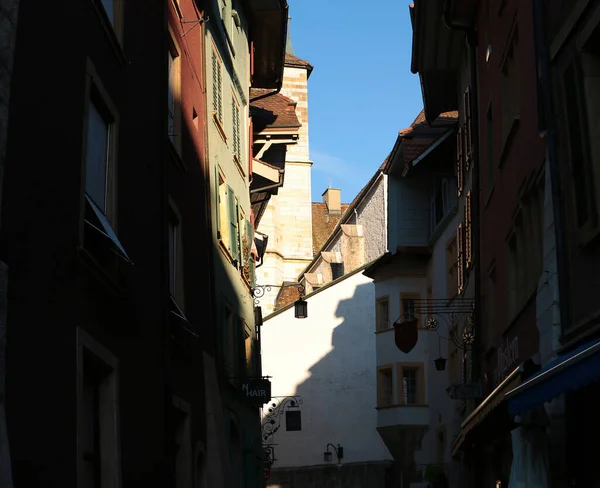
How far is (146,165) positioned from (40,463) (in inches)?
238

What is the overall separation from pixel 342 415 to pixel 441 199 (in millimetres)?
17488

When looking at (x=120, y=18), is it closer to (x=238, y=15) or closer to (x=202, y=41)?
(x=202, y=41)

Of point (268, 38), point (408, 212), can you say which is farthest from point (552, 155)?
point (408, 212)

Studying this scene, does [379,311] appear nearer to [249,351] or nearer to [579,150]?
[249,351]

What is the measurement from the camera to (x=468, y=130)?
21203mm

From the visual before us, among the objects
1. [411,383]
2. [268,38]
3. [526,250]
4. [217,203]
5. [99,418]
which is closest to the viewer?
[99,418]

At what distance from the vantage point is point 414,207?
29094 millimetres

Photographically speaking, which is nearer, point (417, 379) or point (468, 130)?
point (468, 130)

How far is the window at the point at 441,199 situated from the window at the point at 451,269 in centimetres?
86

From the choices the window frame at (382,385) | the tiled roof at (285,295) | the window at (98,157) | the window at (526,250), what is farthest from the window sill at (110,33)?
the tiled roof at (285,295)

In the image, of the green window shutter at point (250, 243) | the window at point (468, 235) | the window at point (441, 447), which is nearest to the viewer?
the window at point (468, 235)

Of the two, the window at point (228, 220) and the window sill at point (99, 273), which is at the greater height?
the window at point (228, 220)

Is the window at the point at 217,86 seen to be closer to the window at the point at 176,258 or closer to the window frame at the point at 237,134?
the window frame at the point at 237,134

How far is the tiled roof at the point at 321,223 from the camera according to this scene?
75.9 m
